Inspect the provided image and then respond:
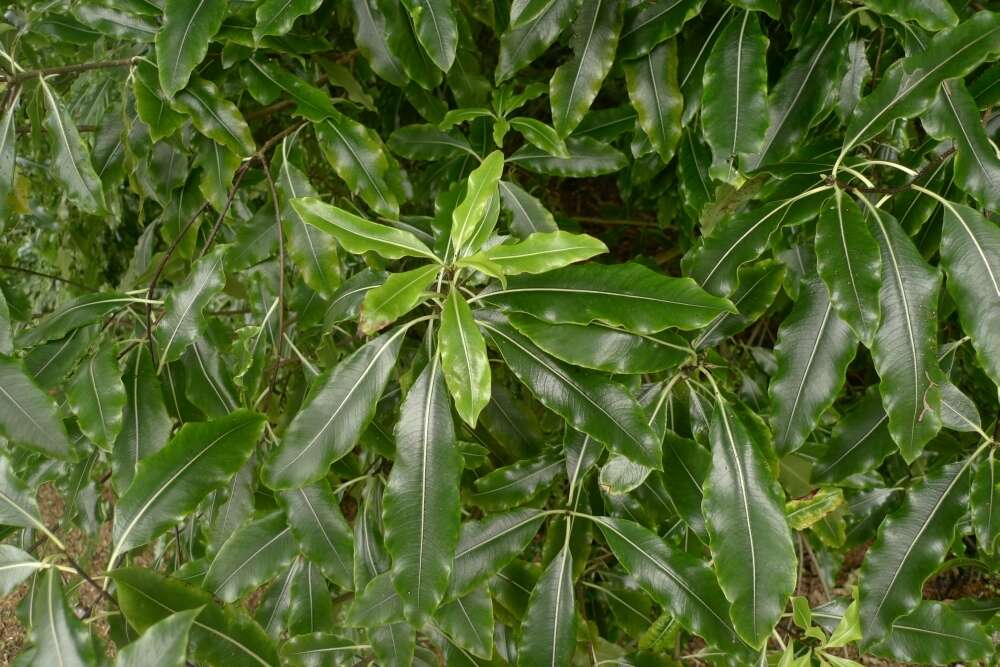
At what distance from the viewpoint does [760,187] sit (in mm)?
1177

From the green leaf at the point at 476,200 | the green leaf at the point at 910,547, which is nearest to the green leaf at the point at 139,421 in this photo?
the green leaf at the point at 476,200

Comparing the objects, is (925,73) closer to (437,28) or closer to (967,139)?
(967,139)

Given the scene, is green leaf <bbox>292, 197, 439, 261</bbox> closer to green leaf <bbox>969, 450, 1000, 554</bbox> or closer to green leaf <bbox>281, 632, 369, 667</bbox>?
green leaf <bbox>281, 632, 369, 667</bbox>

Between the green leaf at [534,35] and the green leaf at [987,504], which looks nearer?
the green leaf at [987,504]

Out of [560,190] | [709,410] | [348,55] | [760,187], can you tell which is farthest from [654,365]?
[560,190]

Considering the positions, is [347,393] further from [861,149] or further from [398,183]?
[861,149]

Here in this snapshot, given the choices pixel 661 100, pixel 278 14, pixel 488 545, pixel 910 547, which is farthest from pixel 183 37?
pixel 910 547

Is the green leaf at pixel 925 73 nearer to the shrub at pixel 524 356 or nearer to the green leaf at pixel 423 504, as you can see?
the shrub at pixel 524 356

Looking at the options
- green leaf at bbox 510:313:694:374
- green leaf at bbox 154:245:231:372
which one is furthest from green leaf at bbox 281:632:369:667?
green leaf at bbox 510:313:694:374

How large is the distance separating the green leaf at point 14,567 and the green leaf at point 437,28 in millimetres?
866

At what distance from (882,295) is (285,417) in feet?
3.11

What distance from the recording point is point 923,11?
100 cm

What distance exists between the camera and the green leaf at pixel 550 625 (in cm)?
109

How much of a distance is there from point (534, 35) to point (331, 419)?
714mm
